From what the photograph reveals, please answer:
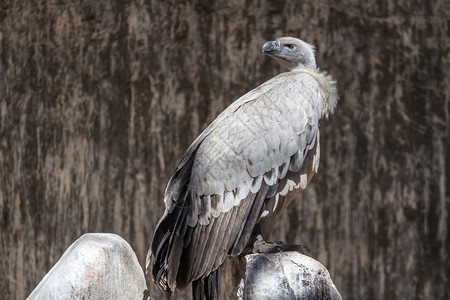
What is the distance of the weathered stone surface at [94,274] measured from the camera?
11.0 feet

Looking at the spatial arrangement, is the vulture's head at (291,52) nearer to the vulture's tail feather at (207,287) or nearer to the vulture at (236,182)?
the vulture at (236,182)

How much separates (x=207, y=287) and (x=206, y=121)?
2819 mm

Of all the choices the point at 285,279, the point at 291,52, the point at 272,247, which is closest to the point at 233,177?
the point at 272,247

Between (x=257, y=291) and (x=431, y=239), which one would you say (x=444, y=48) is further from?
(x=257, y=291)

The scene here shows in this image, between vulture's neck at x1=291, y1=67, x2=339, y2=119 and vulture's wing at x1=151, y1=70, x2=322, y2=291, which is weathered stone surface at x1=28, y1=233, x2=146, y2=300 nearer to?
vulture's wing at x1=151, y1=70, x2=322, y2=291

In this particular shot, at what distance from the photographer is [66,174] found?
6781 millimetres

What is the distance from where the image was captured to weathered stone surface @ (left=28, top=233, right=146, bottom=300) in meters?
3.35

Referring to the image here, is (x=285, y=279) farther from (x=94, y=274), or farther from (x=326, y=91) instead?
(x=326, y=91)

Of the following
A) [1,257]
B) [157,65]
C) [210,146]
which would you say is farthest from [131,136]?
[210,146]

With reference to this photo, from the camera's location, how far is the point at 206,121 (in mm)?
6641

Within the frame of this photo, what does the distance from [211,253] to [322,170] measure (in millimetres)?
2759

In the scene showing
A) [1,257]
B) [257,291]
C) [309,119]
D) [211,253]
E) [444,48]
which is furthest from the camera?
[1,257]

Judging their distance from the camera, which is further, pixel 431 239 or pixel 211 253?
pixel 431 239

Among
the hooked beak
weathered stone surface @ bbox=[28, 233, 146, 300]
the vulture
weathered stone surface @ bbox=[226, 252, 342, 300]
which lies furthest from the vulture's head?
weathered stone surface @ bbox=[28, 233, 146, 300]
